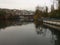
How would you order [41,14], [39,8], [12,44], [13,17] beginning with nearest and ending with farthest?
[12,44]
[41,14]
[39,8]
[13,17]

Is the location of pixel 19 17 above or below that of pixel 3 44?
below

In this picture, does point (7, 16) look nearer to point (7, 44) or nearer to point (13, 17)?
point (13, 17)

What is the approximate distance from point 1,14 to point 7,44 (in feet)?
360

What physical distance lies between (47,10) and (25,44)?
58639 mm

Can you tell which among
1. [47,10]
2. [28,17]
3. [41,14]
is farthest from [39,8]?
[28,17]

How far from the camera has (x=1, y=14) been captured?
123 meters

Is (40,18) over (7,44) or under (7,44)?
under

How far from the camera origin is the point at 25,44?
16.0 metres

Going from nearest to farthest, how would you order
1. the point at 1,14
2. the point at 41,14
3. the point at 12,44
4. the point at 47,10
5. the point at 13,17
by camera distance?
the point at 12,44 → the point at 47,10 → the point at 41,14 → the point at 1,14 → the point at 13,17

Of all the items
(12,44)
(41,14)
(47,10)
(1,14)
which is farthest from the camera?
(1,14)

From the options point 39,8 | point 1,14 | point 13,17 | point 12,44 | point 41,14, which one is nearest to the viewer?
point 12,44

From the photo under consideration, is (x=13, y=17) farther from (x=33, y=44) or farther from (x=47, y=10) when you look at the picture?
(x=33, y=44)

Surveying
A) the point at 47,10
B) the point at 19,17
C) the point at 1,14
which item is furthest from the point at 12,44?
the point at 19,17

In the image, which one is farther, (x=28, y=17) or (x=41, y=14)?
(x=28, y=17)
